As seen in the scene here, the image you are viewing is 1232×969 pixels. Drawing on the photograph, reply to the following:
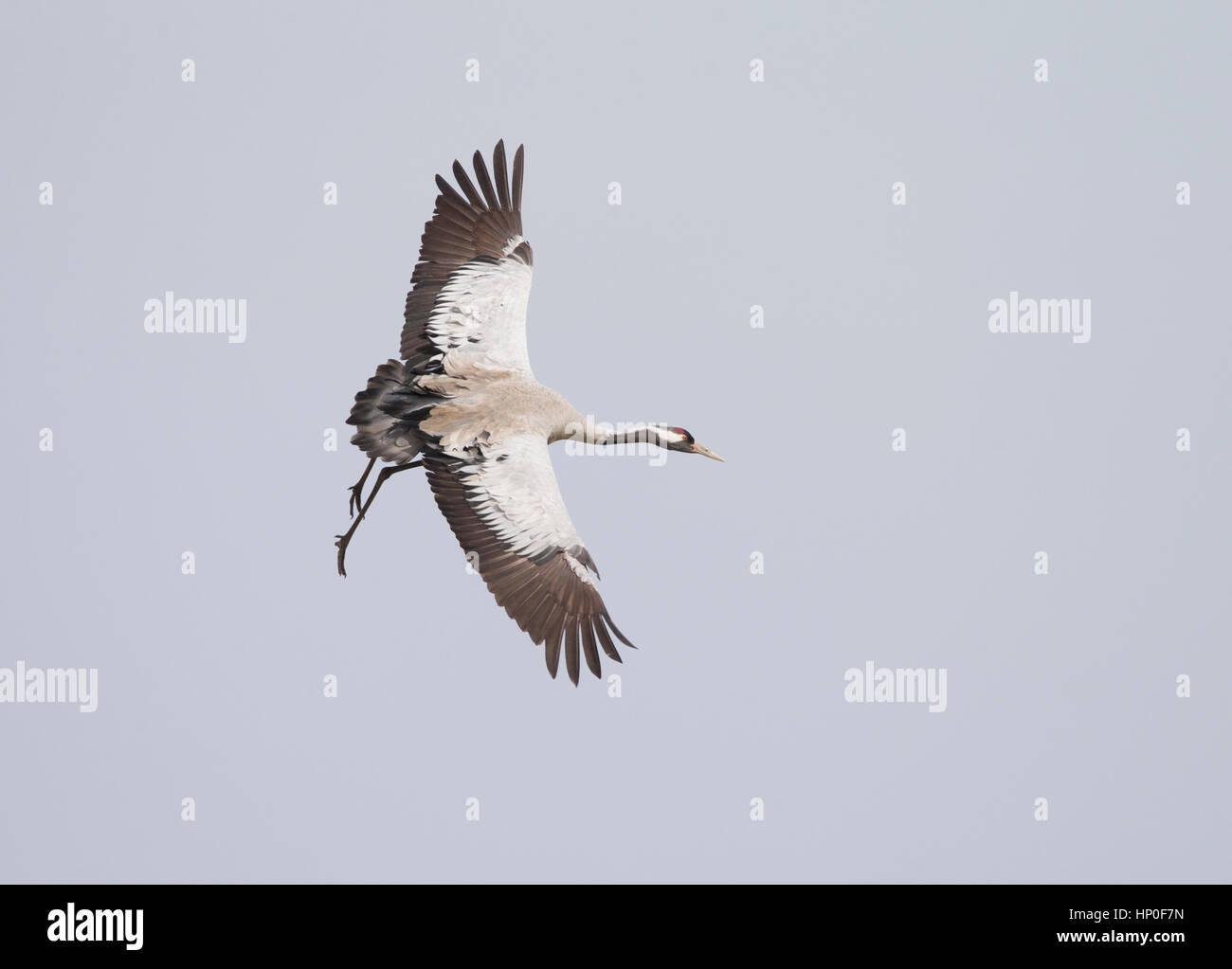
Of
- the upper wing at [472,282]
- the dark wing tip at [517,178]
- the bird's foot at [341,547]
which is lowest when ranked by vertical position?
the bird's foot at [341,547]

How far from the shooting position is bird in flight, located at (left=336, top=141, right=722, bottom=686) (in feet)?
57.3

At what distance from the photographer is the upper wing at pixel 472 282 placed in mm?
18719

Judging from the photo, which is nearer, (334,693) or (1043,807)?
(334,693)

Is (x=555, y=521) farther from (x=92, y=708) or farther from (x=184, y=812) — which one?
(x=92, y=708)

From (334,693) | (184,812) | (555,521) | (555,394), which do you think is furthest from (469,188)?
(184,812)

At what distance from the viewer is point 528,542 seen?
17.6 metres

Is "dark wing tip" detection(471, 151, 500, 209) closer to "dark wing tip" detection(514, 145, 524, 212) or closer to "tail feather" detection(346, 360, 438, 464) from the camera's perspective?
"dark wing tip" detection(514, 145, 524, 212)

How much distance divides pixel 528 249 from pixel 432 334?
59.4 inches

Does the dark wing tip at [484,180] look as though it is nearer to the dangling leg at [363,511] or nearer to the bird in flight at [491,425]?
the bird in flight at [491,425]

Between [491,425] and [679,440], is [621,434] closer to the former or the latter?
[679,440]

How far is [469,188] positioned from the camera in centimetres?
1942

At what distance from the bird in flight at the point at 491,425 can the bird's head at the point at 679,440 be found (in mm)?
14

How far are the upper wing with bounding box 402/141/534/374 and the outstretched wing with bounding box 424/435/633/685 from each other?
46.4 inches

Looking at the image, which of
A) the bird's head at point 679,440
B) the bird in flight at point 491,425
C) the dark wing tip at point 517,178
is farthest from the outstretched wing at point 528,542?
the dark wing tip at point 517,178
